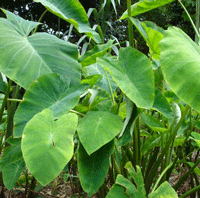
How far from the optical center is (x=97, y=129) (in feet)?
2.31

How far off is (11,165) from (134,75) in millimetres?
498

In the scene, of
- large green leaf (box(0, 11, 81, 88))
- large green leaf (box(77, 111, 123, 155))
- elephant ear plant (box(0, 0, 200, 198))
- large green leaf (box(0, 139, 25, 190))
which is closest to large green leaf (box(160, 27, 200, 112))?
elephant ear plant (box(0, 0, 200, 198))

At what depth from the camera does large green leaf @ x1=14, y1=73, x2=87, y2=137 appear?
0.75 m

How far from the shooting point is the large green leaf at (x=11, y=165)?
87 centimetres

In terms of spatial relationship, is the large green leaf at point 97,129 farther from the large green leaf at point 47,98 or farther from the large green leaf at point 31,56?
the large green leaf at point 31,56

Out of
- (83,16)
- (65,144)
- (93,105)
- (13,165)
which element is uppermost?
(83,16)

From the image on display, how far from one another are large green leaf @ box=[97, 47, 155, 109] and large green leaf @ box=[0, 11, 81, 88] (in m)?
0.12

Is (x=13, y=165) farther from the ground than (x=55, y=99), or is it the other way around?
(x=55, y=99)

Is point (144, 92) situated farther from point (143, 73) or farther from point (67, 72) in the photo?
point (67, 72)

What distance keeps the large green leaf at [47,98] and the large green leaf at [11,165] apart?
17 centimetres

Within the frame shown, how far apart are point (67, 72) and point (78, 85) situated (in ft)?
0.21

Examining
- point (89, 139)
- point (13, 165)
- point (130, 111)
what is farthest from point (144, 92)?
point (13, 165)

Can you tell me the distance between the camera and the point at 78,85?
84 centimetres

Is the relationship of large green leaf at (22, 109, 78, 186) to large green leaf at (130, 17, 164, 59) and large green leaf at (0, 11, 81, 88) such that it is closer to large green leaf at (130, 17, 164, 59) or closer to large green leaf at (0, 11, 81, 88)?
large green leaf at (0, 11, 81, 88)
